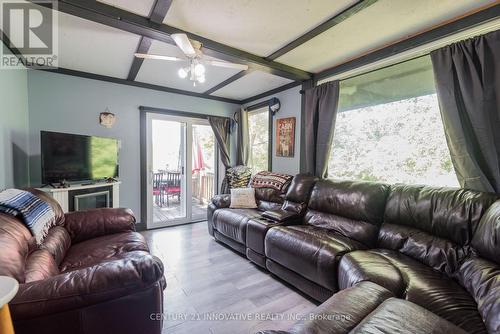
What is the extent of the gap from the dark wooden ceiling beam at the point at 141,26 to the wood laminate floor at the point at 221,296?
7.97ft

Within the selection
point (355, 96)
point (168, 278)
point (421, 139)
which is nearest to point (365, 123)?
point (355, 96)

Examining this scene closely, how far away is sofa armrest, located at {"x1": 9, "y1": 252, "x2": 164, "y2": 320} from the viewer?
0.88 meters

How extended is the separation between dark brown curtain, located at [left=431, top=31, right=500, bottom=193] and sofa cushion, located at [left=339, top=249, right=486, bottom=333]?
3.00 feet

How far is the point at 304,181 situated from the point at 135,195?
9.25 ft

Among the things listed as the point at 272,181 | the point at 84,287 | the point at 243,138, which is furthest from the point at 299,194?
the point at 84,287

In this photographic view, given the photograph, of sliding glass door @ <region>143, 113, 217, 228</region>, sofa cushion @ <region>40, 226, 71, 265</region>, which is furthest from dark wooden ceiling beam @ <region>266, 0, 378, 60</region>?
sofa cushion @ <region>40, 226, 71, 265</region>

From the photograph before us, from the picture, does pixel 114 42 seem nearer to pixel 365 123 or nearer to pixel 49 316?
pixel 49 316

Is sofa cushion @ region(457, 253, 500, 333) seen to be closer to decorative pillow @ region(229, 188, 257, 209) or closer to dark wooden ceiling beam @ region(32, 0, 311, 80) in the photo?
decorative pillow @ region(229, 188, 257, 209)

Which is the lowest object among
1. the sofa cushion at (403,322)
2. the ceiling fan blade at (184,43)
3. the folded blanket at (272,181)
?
the sofa cushion at (403,322)

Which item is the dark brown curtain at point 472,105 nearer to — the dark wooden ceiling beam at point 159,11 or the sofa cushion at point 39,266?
the dark wooden ceiling beam at point 159,11

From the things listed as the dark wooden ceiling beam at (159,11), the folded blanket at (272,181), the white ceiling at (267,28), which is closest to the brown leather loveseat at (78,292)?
the dark wooden ceiling beam at (159,11)

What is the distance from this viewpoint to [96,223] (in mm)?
2135

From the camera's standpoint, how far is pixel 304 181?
2990 mm

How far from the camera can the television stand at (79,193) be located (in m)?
2.63
